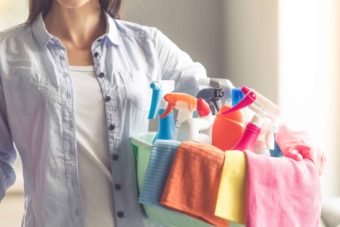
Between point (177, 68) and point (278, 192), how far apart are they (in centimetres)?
34

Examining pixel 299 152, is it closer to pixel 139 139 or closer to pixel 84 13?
pixel 139 139

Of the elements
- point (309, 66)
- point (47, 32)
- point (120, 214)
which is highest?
point (47, 32)

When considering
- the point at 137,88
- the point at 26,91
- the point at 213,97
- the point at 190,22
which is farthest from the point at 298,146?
the point at 190,22

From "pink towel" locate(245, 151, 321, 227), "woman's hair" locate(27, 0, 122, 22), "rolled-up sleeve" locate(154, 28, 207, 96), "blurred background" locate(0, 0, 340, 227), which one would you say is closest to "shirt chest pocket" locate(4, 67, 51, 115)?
"woman's hair" locate(27, 0, 122, 22)

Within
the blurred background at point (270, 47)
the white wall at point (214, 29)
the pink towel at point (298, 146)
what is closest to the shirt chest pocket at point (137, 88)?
the pink towel at point (298, 146)

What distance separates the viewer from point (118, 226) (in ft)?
2.73

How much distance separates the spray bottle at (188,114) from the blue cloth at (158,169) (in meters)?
0.05

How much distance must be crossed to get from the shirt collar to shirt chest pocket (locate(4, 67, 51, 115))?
62 millimetres

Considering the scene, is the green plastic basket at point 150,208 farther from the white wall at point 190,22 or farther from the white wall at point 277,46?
the white wall at point 190,22

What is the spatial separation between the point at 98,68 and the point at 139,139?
148 mm

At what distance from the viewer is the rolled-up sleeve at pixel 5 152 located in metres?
0.84

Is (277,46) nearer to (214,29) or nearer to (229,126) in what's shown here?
(214,29)

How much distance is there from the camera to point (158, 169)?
723mm

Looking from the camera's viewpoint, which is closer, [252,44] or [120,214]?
[120,214]
